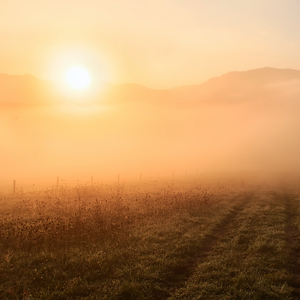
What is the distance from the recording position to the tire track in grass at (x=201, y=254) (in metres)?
8.56

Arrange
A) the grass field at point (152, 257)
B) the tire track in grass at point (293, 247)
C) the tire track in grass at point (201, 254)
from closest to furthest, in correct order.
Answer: the grass field at point (152, 257) < the tire track in grass at point (293, 247) < the tire track in grass at point (201, 254)

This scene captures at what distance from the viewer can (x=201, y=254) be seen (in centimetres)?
1091

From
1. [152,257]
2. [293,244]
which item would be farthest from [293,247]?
[152,257]

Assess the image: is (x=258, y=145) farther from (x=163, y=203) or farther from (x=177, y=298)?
(x=177, y=298)

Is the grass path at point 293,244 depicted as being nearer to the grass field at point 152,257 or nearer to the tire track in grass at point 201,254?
the grass field at point 152,257

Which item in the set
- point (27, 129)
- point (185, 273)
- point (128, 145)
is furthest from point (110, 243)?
point (27, 129)

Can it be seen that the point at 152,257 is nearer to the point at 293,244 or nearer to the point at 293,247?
the point at 293,247

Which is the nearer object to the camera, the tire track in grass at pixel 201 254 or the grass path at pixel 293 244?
the grass path at pixel 293 244

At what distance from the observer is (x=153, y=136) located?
192m

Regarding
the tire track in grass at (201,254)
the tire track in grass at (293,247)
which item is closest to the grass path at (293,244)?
the tire track in grass at (293,247)

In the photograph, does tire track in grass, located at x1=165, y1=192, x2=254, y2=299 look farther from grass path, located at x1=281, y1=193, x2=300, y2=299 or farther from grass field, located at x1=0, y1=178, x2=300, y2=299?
grass path, located at x1=281, y1=193, x2=300, y2=299

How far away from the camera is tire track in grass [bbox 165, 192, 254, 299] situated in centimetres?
856

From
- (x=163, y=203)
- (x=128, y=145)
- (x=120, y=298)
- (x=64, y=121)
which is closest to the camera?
(x=120, y=298)

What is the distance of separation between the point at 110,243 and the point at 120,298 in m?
4.41
